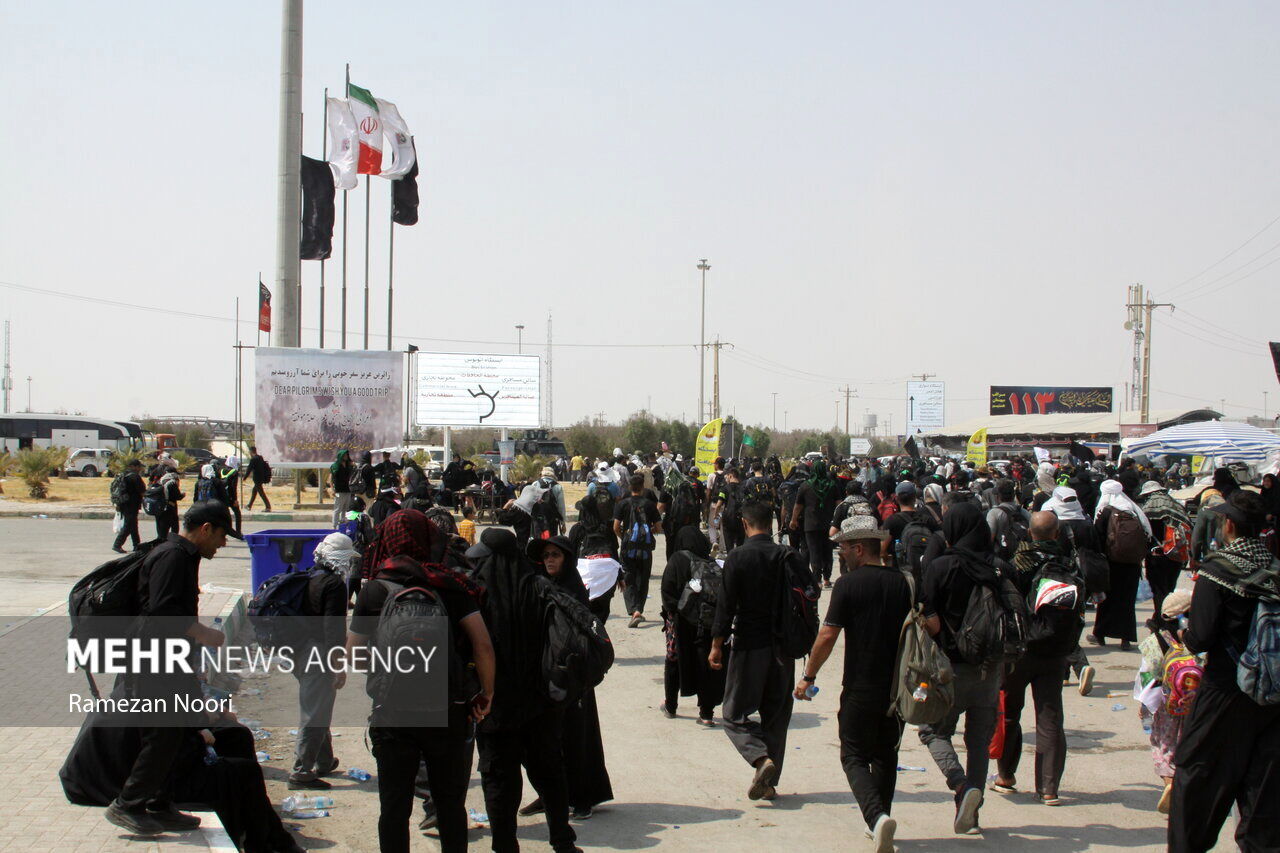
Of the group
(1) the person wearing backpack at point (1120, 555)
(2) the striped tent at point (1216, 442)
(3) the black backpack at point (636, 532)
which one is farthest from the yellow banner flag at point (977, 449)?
(3) the black backpack at point (636, 532)

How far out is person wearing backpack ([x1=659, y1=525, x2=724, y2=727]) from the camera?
22.7 feet

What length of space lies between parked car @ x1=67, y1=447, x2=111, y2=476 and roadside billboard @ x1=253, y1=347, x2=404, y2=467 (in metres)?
26.0

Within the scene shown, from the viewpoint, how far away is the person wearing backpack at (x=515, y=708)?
4777 millimetres

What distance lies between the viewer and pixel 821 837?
5477 millimetres

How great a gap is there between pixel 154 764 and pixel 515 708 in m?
1.62

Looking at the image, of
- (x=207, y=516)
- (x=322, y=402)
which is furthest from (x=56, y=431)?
(x=207, y=516)

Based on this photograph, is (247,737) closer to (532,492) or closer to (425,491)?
(532,492)

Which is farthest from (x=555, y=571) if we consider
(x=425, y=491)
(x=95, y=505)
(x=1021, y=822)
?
(x=95, y=505)

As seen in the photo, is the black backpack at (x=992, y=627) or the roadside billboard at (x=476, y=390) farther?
the roadside billboard at (x=476, y=390)

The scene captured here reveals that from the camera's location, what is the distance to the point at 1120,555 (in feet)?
33.3

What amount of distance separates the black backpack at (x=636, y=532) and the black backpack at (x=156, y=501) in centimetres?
784

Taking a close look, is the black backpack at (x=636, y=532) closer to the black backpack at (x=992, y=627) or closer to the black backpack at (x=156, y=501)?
the black backpack at (x=992, y=627)

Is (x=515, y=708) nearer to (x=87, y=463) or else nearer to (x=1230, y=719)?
(x=1230, y=719)

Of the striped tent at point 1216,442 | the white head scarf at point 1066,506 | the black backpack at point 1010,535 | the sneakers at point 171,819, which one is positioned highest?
the striped tent at point 1216,442
